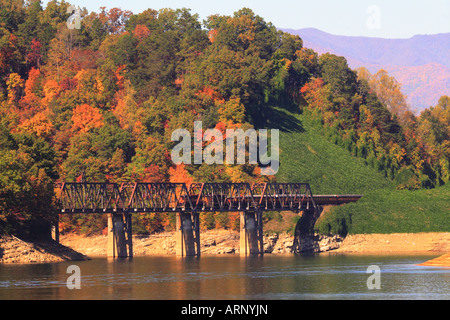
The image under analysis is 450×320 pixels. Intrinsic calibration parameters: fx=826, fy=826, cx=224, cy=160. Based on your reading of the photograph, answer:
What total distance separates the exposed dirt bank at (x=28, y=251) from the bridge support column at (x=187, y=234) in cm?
2582

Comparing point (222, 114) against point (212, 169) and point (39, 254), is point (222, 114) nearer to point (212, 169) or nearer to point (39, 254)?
point (212, 169)

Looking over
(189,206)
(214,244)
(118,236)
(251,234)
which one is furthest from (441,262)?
(214,244)

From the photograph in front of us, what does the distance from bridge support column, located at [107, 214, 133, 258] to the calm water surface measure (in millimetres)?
16632

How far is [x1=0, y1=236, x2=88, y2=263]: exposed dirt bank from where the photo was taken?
5010 inches

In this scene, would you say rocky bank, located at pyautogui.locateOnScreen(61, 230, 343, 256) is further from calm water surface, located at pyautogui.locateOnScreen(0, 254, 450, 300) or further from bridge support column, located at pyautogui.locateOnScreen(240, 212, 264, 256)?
calm water surface, located at pyautogui.locateOnScreen(0, 254, 450, 300)

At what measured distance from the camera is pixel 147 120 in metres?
196

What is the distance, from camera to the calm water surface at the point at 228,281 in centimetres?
8300

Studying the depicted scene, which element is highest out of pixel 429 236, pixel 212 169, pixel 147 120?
pixel 147 120

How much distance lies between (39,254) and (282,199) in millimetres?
55588

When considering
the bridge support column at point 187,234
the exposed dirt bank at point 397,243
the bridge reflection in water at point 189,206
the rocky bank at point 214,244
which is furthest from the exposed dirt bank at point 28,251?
the exposed dirt bank at point 397,243

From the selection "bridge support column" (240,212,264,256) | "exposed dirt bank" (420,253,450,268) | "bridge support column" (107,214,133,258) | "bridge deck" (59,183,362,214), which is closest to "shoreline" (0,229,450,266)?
"bridge support column" (107,214,133,258)

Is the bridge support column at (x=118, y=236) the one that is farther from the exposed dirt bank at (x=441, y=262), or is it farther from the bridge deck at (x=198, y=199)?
the exposed dirt bank at (x=441, y=262)
